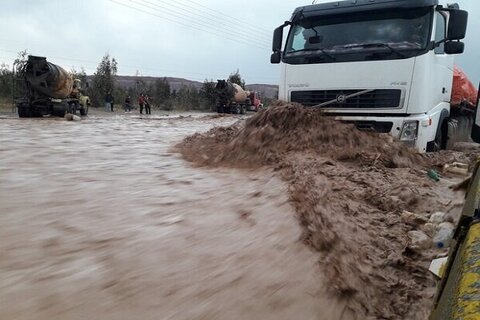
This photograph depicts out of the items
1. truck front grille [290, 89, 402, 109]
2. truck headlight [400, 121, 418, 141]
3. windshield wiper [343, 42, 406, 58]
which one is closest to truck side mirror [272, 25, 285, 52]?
truck front grille [290, 89, 402, 109]

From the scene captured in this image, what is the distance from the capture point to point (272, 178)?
162 inches

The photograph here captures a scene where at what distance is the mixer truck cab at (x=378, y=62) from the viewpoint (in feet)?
17.5

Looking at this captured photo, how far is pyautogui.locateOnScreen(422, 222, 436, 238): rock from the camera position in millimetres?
2963

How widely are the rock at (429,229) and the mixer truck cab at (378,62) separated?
8.18 feet

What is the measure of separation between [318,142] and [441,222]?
1980 millimetres

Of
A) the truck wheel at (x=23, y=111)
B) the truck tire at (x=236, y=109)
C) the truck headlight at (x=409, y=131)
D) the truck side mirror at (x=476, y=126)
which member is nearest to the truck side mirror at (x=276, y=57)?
the truck headlight at (x=409, y=131)

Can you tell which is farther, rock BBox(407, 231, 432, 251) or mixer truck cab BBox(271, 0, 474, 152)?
mixer truck cab BBox(271, 0, 474, 152)

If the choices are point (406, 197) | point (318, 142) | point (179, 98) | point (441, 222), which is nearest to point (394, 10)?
point (318, 142)

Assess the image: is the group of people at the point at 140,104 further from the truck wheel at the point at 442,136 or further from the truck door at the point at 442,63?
the truck door at the point at 442,63

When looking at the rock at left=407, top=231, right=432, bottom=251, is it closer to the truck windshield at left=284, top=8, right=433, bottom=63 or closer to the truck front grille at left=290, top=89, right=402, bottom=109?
the truck front grille at left=290, top=89, right=402, bottom=109

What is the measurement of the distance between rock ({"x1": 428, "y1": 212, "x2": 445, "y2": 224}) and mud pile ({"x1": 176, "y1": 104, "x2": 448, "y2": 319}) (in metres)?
0.13

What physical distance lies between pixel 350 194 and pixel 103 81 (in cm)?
3629

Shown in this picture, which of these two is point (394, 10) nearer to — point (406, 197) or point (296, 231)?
point (406, 197)

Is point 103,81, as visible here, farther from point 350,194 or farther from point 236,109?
point 350,194
